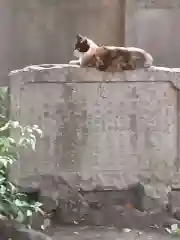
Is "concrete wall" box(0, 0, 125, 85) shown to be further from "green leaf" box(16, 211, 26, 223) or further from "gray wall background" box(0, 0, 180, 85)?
"green leaf" box(16, 211, 26, 223)

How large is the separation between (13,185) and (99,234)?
676 millimetres

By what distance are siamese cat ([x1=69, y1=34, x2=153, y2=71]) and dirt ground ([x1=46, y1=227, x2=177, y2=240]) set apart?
3.71 feet

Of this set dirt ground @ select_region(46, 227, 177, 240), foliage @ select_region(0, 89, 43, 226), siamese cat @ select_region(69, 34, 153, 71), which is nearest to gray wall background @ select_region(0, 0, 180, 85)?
siamese cat @ select_region(69, 34, 153, 71)

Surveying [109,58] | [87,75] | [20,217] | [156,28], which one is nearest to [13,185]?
[20,217]

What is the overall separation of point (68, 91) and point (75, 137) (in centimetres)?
33

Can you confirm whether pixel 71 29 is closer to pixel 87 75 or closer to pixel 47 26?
pixel 47 26

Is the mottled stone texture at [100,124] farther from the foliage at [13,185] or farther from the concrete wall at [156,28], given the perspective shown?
the concrete wall at [156,28]

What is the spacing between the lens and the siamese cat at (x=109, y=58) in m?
3.71

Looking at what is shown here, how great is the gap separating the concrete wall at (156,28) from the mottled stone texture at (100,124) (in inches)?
55.4

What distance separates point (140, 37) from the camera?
5.11 meters

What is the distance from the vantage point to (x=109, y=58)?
3723mm

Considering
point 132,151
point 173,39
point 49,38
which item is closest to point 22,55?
point 49,38

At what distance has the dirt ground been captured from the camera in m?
3.53

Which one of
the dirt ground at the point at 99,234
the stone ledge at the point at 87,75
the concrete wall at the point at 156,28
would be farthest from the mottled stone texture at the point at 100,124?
the concrete wall at the point at 156,28
